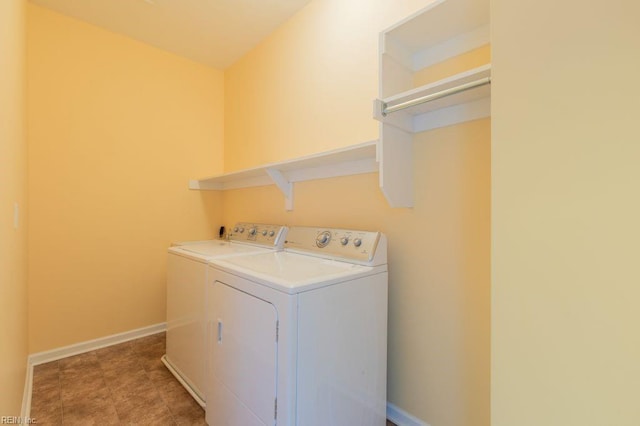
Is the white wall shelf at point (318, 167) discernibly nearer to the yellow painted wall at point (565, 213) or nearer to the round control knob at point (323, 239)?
the round control knob at point (323, 239)

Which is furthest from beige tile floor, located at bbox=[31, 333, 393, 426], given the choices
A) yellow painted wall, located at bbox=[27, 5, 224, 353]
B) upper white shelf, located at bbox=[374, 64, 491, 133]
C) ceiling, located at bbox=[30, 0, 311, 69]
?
ceiling, located at bbox=[30, 0, 311, 69]

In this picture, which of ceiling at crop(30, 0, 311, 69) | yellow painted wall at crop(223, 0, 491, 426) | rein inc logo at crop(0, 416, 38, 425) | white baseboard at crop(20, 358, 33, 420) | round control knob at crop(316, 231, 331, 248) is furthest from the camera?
ceiling at crop(30, 0, 311, 69)

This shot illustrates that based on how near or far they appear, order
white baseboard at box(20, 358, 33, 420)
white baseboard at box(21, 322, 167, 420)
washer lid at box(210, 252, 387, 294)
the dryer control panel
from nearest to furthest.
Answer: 1. washer lid at box(210, 252, 387, 294)
2. the dryer control panel
3. white baseboard at box(20, 358, 33, 420)
4. white baseboard at box(21, 322, 167, 420)

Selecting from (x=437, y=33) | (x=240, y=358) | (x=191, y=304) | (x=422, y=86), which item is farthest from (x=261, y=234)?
(x=437, y=33)

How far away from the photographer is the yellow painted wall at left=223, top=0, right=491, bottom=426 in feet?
4.25

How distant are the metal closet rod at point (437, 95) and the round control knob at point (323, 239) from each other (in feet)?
2.40

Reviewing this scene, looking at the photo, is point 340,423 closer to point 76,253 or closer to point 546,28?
point 546,28

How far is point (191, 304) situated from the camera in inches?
71.6

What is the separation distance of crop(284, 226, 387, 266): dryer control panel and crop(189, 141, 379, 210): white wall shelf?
390 millimetres

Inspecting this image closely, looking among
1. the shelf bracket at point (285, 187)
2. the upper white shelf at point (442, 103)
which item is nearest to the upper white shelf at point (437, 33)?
the upper white shelf at point (442, 103)

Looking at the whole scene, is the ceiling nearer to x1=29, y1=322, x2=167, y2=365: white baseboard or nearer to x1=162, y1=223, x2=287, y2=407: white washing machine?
x1=162, y1=223, x2=287, y2=407: white washing machine

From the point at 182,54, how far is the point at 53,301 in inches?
96.1

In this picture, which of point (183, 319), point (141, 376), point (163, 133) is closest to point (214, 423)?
point (183, 319)

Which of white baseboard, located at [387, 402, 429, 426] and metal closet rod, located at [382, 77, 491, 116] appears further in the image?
white baseboard, located at [387, 402, 429, 426]
